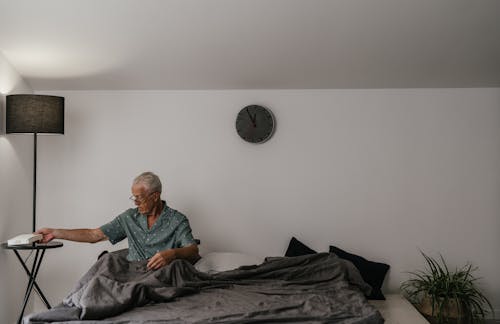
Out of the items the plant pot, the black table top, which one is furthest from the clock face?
the plant pot

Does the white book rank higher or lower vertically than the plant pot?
higher

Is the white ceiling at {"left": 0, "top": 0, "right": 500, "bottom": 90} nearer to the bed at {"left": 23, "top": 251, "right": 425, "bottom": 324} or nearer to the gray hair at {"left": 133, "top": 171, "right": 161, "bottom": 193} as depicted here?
the gray hair at {"left": 133, "top": 171, "right": 161, "bottom": 193}

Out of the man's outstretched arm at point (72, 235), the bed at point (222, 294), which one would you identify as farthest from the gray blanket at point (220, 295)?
the man's outstretched arm at point (72, 235)

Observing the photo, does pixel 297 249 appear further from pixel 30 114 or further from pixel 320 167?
pixel 30 114

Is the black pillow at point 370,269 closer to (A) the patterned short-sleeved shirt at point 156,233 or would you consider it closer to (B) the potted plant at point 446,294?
(B) the potted plant at point 446,294

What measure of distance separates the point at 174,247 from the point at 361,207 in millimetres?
1698

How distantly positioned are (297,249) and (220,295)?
1349 millimetres

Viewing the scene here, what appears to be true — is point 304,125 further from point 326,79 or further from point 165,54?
point 165,54

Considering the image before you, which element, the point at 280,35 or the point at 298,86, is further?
the point at 298,86

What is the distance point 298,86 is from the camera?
4.42 metres

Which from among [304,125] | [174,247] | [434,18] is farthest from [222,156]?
[434,18]

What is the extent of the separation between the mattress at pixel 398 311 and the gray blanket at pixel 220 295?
0.27 metres

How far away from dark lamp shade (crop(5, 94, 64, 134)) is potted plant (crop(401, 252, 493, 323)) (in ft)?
10.4

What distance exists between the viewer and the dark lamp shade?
12.3ft
